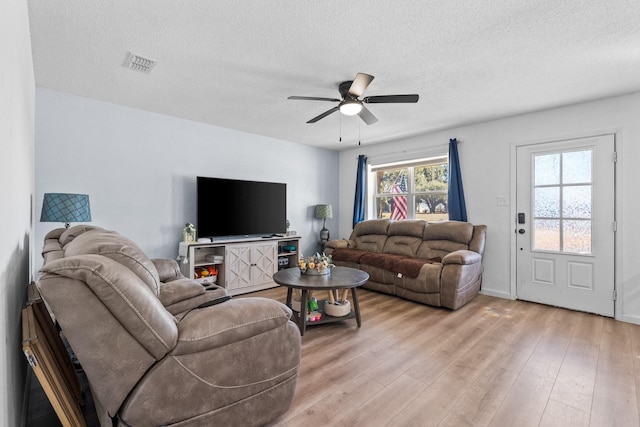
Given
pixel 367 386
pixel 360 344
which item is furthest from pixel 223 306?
pixel 360 344

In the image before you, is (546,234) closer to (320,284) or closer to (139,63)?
(320,284)

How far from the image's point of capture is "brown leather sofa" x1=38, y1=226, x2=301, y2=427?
1086 mm

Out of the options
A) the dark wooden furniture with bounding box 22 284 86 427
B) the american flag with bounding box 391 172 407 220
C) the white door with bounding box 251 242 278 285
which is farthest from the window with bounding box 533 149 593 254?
the dark wooden furniture with bounding box 22 284 86 427

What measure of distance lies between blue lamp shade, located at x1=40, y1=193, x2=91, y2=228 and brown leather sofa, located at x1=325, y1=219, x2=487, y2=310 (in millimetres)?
3439

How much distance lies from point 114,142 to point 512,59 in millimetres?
4203

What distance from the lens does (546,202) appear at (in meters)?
3.83

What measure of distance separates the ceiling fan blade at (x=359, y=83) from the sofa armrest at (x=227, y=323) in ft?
6.04

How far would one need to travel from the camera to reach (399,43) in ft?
7.50

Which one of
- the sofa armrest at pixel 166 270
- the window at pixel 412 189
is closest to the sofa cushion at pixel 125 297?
the sofa armrest at pixel 166 270

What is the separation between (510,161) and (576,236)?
1.19 m

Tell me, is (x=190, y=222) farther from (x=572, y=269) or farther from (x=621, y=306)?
(x=621, y=306)

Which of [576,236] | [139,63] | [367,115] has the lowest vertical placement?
[576,236]

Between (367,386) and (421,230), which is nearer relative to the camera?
(367,386)

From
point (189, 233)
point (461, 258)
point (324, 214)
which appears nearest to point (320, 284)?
point (461, 258)
